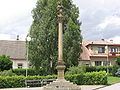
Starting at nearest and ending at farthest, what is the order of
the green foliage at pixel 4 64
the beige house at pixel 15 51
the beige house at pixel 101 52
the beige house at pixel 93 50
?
the green foliage at pixel 4 64, the beige house at pixel 15 51, the beige house at pixel 93 50, the beige house at pixel 101 52

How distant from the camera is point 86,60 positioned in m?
54.7

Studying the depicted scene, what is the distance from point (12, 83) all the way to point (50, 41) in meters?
10.1

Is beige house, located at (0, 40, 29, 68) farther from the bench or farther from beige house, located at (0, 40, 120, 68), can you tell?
the bench

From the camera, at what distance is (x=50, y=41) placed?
1404 inches

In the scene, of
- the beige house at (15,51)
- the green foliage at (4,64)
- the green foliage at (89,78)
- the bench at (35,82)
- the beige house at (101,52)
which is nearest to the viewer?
the bench at (35,82)

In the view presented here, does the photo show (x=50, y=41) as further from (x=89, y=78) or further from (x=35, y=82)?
(x=89, y=78)

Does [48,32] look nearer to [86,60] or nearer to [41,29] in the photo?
[41,29]

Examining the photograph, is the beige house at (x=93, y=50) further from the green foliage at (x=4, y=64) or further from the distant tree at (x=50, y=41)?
the distant tree at (x=50, y=41)

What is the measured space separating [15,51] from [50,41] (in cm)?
1876

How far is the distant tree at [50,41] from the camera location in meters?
35.1

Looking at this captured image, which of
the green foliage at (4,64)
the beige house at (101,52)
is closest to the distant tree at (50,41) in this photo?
the green foliage at (4,64)

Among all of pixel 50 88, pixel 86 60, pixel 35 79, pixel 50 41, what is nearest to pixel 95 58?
pixel 86 60

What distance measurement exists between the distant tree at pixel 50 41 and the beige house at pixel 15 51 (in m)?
11.9

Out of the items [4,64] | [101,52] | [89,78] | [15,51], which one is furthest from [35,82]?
[101,52]
